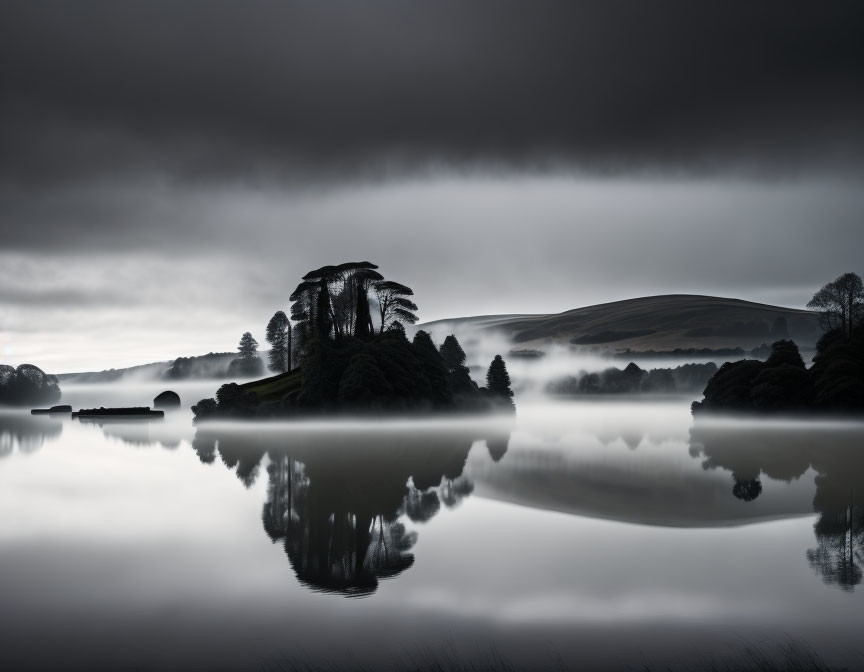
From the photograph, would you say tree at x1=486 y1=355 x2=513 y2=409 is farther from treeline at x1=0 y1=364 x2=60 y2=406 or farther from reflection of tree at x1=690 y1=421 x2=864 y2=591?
treeline at x1=0 y1=364 x2=60 y2=406

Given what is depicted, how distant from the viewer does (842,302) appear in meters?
74.9

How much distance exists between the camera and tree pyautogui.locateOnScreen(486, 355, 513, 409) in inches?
3619

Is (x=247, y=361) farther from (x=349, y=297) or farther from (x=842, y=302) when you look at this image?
(x=842, y=302)

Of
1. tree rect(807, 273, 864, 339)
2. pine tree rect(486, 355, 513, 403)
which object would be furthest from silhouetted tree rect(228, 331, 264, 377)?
tree rect(807, 273, 864, 339)

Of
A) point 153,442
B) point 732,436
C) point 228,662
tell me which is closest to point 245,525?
point 228,662

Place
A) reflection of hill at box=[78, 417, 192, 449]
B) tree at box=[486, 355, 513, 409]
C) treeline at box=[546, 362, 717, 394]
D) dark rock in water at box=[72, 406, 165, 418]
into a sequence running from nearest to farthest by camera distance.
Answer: reflection of hill at box=[78, 417, 192, 449] → dark rock in water at box=[72, 406, 165, 418] → tree at box=[486, 355, 513, 409] → treeline at box=[546, 362, 717, 394]

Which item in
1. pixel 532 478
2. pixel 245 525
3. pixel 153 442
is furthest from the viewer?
pixel 153 442

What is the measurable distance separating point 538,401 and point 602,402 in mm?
17707

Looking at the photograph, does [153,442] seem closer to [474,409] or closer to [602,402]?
[474,409]

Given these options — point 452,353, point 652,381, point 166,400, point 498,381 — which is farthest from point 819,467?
point 652,381

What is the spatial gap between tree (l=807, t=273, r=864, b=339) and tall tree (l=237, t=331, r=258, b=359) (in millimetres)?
90631

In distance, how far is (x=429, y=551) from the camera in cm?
1658

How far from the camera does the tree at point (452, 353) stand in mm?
88750

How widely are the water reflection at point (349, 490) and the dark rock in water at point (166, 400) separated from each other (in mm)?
47505
